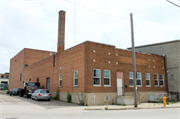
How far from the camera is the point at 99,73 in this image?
19.6 metres

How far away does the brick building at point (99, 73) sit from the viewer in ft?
61.8

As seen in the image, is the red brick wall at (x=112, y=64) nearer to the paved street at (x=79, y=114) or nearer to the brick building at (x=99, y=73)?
the brick building at (x=99, y=73)

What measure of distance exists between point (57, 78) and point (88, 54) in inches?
306

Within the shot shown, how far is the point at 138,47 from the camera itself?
3219 centimetres

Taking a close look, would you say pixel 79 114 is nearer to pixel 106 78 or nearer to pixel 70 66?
pixel 106 78

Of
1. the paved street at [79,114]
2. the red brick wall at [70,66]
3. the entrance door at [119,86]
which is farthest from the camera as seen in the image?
the entrance door at [119,86]

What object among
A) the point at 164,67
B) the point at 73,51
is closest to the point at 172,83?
the point at 164,67

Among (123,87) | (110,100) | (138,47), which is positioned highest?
(138,47)

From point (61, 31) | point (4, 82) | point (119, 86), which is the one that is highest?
point (61, 31)

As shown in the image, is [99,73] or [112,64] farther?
[112,64]

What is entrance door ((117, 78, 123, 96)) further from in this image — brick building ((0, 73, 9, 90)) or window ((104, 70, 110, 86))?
brick building ((0, 73, 9, 90))

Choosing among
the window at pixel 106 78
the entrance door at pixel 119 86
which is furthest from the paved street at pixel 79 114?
the entrance door at pixel 119 86

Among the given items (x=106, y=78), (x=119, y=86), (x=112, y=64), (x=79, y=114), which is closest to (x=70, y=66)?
(x=106, y=78)

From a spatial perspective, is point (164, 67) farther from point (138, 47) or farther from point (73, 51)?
point (73, 51)
